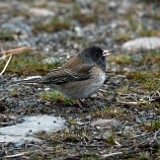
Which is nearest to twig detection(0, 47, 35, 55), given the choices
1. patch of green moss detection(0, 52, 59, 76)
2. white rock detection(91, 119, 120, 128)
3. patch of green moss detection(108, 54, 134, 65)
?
patch of green moss detection(0, 52, 59, 76)

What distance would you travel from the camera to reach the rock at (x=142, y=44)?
9.88 meters

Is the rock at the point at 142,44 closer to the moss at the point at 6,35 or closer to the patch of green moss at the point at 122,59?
the patch of green moss at the point at 122,59

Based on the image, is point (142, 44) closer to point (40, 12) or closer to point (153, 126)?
point (40, 12)

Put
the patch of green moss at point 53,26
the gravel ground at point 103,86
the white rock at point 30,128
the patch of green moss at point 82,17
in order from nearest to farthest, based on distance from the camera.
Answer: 1. the gravel ground at point 103,86
2. the white rock at point 30,128
3. the patch of green moss at point 53,26
4. the patch of green moss at point 82,17

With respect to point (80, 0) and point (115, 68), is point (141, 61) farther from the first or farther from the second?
point (80, 0)

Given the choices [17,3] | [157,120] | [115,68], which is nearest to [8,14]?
[17,3]

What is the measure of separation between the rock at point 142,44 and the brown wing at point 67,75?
2.79 m

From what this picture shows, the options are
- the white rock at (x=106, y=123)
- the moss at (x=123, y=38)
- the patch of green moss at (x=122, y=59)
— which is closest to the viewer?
the white rock at (x=106, y=123)

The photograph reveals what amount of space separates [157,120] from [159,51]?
9.56 feet

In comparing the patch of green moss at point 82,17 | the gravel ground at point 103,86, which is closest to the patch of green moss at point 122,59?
the gravel ground at point 103,86

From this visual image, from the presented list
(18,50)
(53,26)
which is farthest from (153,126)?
(53,26)

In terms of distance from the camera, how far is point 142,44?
997 cm

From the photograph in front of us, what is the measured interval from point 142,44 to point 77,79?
10.2 ft

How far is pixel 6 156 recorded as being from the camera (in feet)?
18.3
